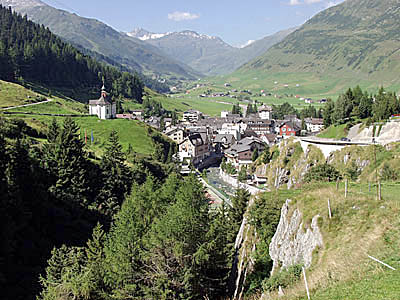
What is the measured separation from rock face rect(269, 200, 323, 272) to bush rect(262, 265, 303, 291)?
56cm

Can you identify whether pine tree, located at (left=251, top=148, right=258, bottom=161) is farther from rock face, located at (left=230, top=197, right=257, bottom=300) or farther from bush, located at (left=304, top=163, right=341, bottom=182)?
rock face, located at (left=230, top=197, right=257, bottom=300)

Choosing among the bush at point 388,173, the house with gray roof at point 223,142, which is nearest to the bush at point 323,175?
the bush at point 388,173

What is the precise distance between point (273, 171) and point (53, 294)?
55.3 m

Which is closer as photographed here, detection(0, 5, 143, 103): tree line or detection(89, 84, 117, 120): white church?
detection(89, 84, 117, 120): white church

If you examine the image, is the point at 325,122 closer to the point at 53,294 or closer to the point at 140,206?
the point at 140,206

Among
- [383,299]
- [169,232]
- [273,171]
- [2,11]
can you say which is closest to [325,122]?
[273,171]

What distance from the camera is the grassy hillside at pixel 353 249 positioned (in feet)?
43.2

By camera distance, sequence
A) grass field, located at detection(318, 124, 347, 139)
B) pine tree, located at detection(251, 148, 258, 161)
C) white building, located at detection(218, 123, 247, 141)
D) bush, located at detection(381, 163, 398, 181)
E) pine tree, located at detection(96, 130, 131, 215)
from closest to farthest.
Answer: bush, located at detection(381, 163, 398, 181)
pine tree, located at detection(96, 130, 131, 215)
grass field, located at detection(318, 124, 347, 139)
pine tree, located at detection(251, 148, 258, 161)
white building, located at detection(218, 123, 247, 141)

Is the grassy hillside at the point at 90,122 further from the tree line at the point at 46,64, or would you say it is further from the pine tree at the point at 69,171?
Result: the pine tree at the point at 69,171

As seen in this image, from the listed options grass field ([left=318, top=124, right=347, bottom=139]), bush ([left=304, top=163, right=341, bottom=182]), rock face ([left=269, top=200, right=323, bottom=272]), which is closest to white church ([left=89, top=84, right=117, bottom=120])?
grass field ([left=318, top=124, right=347, bottom=139])

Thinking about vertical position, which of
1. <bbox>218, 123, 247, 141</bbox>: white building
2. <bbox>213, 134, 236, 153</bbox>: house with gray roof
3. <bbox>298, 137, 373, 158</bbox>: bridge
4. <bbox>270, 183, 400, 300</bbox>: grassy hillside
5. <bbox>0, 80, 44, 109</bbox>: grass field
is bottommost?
<bbox>213, 134, 236, 153</bbox>: house with gray roof

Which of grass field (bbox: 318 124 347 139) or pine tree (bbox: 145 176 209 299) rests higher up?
grass field (bbox: 318 124 347 139)

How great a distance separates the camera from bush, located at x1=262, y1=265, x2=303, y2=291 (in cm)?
1802

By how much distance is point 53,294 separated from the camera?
2248 centimetres
